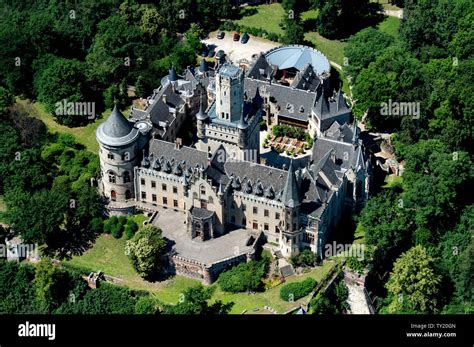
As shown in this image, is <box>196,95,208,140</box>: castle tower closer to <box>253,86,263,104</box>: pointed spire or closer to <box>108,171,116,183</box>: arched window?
<box>253,86,263,104</box>: pointed spire

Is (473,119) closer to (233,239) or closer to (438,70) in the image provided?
(438,70)

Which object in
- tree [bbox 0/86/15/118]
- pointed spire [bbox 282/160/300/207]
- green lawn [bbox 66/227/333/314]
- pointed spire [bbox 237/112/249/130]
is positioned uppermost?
pointed spire [bbox 237/112/249/130]

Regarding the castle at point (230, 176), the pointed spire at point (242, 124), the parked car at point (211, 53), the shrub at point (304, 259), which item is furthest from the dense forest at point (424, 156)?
the parked car at point (211, 53)

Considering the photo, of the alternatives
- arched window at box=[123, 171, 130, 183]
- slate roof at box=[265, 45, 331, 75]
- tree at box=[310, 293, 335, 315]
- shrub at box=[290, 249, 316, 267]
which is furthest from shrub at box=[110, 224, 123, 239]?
slate roof at box=[265, 45, 331, 75]

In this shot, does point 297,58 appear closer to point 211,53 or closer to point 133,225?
point 211,53

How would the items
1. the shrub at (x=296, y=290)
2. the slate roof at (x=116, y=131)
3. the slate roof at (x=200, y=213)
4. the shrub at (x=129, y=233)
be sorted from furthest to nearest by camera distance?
the shrub at (x=129, y=233) → the slate roof at (x=116, y=131) → the slate roof at (x=200, y=213) → the shrub at (x=296, y=290)

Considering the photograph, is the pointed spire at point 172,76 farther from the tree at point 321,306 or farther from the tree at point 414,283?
the tree at point 414,283

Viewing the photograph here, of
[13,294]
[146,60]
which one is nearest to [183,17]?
[146,60]

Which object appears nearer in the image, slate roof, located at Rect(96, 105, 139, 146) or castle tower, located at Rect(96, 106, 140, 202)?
slate roof, located at Rect(96, 105, 139, 146)
